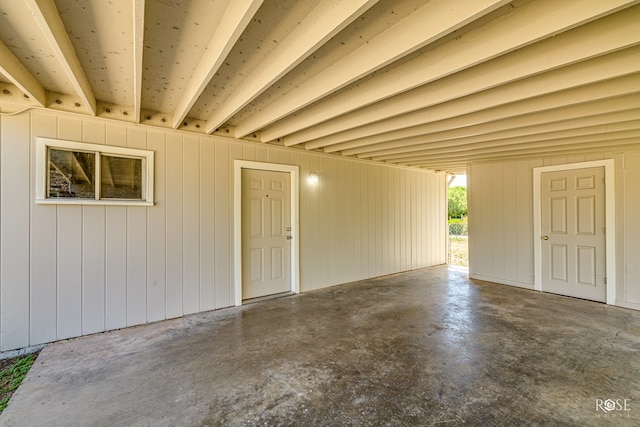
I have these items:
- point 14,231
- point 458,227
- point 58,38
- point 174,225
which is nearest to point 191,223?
point 174,225

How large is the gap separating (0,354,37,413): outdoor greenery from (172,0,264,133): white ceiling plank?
109 inches

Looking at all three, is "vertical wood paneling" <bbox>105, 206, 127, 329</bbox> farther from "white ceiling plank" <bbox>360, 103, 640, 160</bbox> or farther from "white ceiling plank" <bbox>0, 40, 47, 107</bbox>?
"white ceiling plank" <bbox>360, 103, 640, 160</bbox>

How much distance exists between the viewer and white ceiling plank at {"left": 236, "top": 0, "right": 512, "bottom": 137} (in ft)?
4.90

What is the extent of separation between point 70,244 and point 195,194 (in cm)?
139

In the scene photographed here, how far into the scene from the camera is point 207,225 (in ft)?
12.4

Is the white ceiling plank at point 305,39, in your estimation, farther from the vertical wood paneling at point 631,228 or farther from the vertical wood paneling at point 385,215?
the vertical wood paneling at point 631,228

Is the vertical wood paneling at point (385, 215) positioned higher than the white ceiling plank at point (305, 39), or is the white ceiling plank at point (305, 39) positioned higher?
the white ceiling plank at point (305, 39)

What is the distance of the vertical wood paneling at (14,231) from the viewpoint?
105 inches

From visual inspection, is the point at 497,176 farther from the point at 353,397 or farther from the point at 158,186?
the point at 158,186

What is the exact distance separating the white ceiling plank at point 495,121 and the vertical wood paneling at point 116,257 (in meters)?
3.15

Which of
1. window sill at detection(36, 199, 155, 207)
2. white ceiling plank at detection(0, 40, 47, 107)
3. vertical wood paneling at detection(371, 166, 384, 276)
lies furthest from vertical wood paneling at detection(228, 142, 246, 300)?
vertical wood paneling at detection(371, 166, 384, 276)

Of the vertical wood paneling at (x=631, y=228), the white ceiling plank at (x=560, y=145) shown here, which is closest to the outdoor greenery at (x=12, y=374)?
the white ceiling plank at (x=560, y=145)
